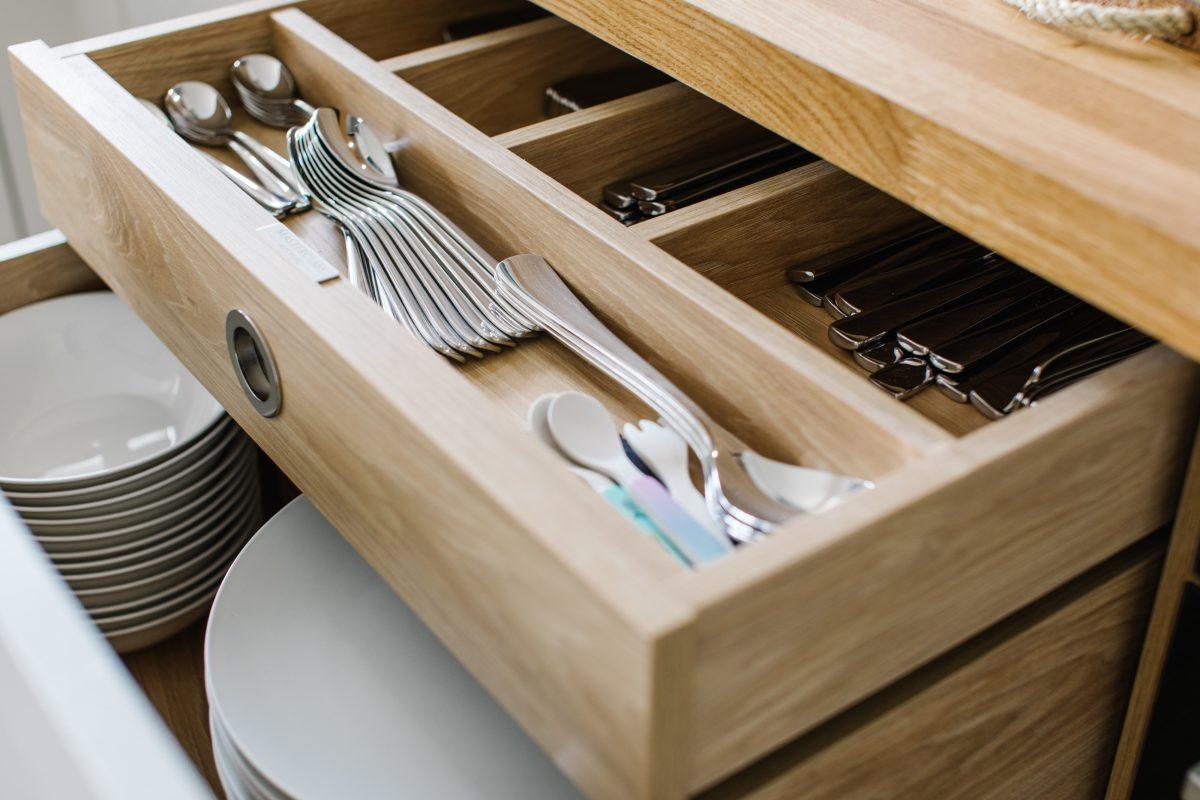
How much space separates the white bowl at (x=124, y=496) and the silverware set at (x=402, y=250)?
27 cm

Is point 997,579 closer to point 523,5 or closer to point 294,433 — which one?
point 294,433

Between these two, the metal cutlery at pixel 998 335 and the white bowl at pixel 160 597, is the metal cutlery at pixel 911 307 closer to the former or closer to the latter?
the metal cutlery at pixel 998 335

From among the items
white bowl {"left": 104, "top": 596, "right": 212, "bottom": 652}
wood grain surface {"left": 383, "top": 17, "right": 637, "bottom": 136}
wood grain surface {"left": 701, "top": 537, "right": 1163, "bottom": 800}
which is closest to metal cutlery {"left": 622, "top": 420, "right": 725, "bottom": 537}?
wood grain surface {"left": 701, "top": 537, "right": 1163, "bottom": 800}

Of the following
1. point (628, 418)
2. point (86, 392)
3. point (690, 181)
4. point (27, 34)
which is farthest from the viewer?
point (27, 34)

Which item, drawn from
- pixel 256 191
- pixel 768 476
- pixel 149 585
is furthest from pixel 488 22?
pixel 768 476

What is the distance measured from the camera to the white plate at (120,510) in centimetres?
95

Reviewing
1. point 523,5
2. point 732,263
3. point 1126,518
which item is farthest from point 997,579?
point 523,5

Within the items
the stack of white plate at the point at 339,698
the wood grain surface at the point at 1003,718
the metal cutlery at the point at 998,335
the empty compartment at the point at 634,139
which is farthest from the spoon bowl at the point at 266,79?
the wood grain surface at the point at 1003,718

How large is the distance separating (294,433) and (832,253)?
1.18 ft

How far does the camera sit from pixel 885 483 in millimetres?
494

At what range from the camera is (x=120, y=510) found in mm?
966

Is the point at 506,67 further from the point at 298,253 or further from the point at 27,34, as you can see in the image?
the point at 27,34

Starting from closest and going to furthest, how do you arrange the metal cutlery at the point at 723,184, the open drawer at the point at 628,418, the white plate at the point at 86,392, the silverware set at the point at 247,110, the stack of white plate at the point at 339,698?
the open drawer at the point at 628,418 → the stack of white plate at the point at 339,698 → the metal cutlery at the point at 723,184 → the silverware set at the point at 247,110 → the white plate at the point at 86,392

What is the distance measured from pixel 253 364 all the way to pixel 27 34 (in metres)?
1.28
